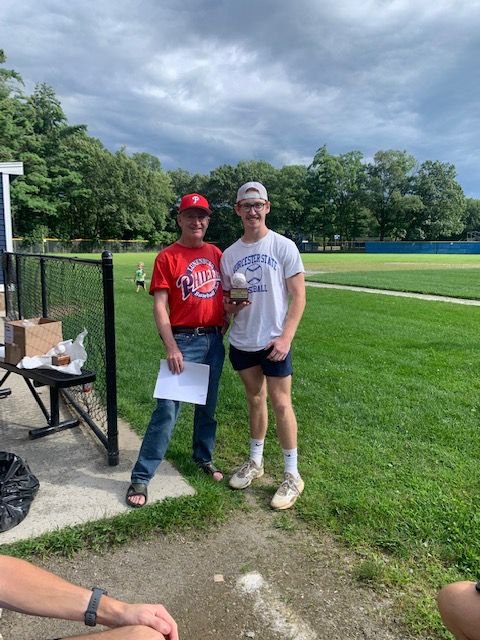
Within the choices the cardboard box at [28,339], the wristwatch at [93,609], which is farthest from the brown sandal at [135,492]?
the wristwatch at [93,609]

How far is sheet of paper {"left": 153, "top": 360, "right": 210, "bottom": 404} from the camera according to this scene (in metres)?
2.90

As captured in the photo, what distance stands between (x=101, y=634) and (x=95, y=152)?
6310 cm

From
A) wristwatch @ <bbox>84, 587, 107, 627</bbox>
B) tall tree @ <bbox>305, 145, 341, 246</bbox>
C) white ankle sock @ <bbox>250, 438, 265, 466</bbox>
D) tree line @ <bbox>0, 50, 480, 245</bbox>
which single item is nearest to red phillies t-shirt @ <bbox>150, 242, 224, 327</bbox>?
white ankle sock @ <bbox>250, 438, 265, 466</bbox>

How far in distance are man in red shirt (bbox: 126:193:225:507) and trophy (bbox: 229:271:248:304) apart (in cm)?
26

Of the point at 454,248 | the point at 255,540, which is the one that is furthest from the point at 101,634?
the point at 454,248

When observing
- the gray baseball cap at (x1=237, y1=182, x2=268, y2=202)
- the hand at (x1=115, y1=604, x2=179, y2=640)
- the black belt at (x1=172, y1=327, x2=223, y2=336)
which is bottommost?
the hand at (x1=115, y1=604, x2=179, y2=640)

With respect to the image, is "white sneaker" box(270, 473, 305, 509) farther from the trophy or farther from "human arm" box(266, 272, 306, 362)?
the trophy

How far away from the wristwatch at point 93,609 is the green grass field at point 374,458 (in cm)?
132

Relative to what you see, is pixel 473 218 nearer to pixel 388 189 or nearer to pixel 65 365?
pixel 388 189

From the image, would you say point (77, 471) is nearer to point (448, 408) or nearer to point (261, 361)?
point (261, 361)

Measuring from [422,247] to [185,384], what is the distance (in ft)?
253

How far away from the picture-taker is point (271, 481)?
317 cm

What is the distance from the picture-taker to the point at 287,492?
2910mm

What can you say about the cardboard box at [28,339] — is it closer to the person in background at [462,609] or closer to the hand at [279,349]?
the hand at [279,349]
